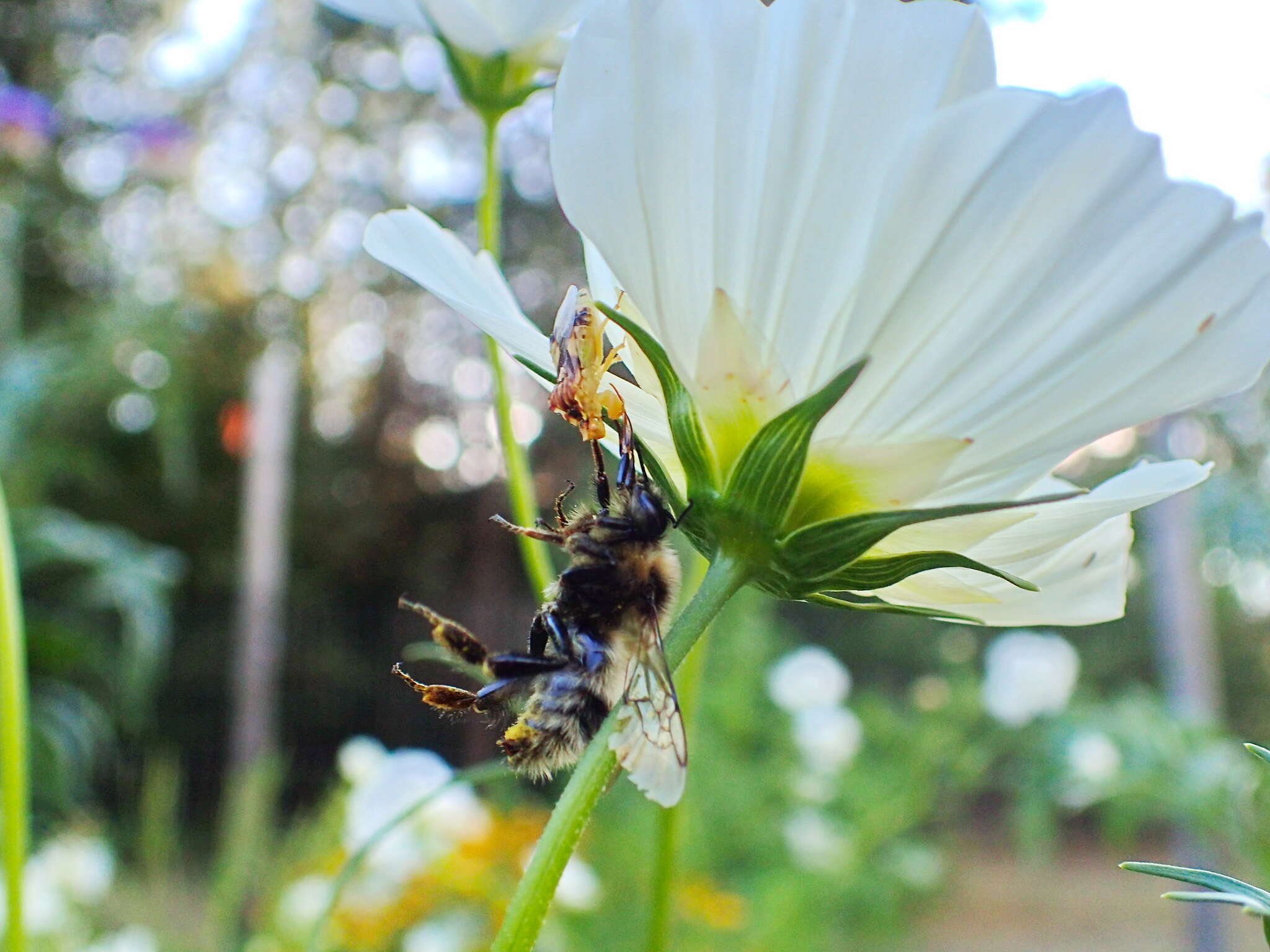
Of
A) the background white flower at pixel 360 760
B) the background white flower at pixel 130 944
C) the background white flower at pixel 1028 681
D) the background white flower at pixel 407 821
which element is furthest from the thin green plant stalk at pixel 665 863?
the background white flower at pixel 1028 681

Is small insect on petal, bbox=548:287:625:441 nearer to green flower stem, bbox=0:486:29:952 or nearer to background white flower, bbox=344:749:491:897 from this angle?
green flower stem, bbox=0:486:29:952

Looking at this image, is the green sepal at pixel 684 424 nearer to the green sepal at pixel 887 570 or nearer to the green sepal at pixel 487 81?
the green sepal at pixel 887 570

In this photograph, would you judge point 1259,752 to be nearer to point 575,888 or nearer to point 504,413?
point 504,413

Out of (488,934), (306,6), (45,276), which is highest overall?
(306,6)

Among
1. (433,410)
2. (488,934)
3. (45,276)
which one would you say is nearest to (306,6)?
(45,276)

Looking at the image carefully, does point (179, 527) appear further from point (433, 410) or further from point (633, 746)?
point (633, 746)

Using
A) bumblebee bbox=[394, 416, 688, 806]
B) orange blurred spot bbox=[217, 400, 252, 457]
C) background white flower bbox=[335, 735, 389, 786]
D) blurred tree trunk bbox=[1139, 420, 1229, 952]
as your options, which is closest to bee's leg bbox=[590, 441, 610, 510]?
bumblebee bbox=[394, 416, 688, 806]

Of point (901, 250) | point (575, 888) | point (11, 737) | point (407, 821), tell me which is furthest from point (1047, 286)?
point (575, 888)
